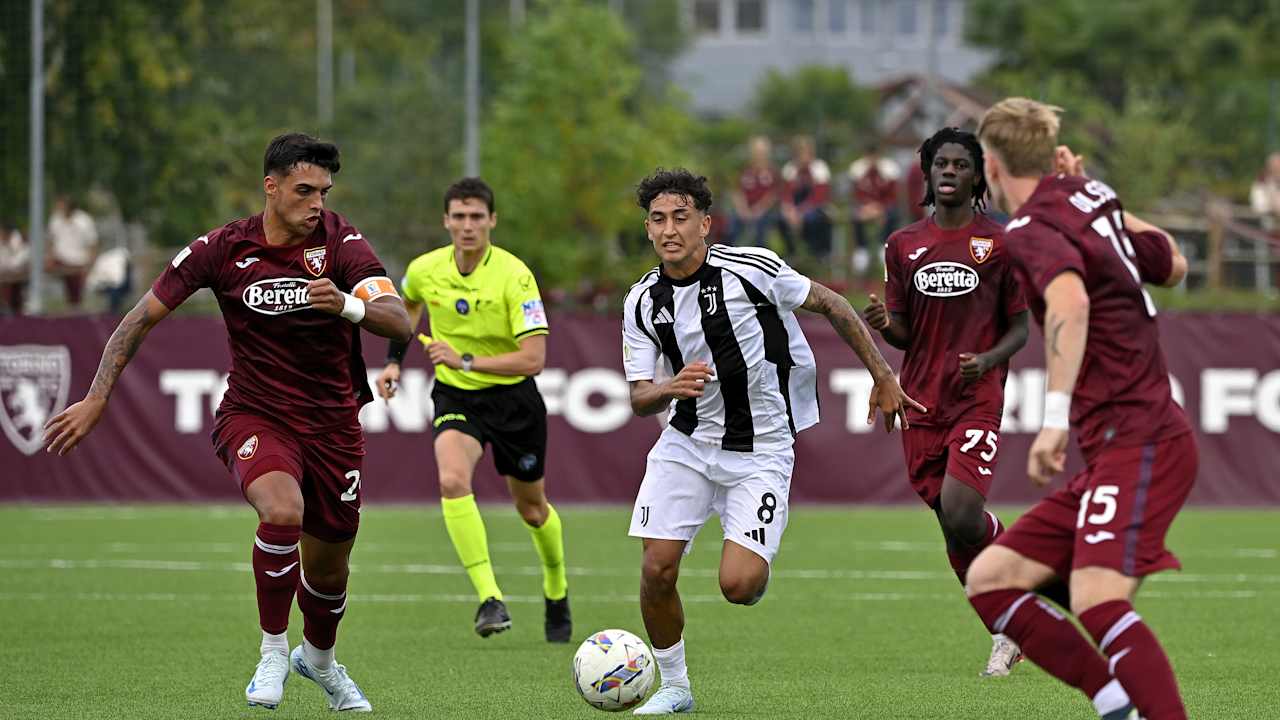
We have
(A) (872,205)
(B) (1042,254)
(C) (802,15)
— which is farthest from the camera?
(C) (802,15)

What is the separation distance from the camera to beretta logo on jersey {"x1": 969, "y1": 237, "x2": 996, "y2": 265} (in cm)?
918

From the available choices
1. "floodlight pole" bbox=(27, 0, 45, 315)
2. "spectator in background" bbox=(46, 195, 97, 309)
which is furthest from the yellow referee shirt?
"spectator in background" bbox=(46, 195, 97, 309)

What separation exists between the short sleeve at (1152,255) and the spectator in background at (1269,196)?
755 inches

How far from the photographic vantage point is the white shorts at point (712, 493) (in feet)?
27.3

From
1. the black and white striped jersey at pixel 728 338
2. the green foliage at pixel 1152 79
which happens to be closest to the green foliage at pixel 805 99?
the green foliage at pixel 1152 79

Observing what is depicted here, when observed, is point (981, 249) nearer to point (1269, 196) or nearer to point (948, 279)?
point (948, 279)

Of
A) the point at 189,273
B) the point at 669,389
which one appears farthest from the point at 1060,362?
the point at 189,273

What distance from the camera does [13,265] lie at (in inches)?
935

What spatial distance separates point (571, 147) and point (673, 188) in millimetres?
26651

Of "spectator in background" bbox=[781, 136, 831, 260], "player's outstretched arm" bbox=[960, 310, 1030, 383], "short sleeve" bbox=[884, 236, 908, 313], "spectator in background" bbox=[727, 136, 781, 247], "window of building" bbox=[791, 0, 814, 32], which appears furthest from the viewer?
"window of building" bbox=[791, 0, 814, 32]

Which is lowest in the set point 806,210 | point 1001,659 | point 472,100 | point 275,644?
point 1001,659

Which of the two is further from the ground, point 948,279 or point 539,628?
point 948,279

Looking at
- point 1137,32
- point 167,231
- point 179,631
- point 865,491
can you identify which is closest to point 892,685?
point 179,631

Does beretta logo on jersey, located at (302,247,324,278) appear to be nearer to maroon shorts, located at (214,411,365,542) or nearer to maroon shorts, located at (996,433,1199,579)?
maroon shorts, located at (214,411,365,542)
